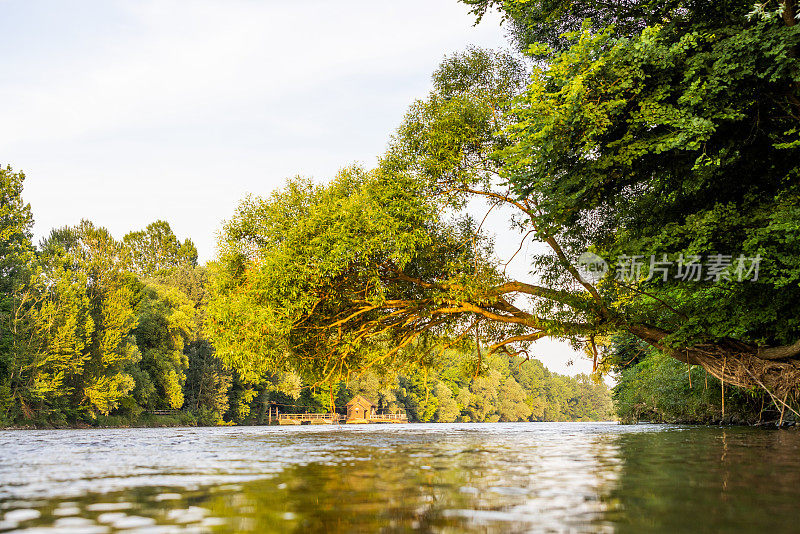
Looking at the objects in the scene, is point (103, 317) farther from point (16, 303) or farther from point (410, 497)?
point (410, 497)

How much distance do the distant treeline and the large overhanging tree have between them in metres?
3.90

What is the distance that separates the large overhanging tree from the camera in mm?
15000

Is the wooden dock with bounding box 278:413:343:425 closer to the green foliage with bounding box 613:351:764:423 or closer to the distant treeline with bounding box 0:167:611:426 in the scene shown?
the distant treeline with bounding box 0:167:611:426

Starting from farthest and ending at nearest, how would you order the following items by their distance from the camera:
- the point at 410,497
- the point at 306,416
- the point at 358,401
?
the point at 358,401
the point at 306,416
the point at 410,497

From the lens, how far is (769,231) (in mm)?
14016

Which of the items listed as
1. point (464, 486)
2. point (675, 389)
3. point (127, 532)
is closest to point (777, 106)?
point (464, 486)

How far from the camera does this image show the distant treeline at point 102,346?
4888 centimetres

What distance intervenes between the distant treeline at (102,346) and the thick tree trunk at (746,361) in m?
8.03
